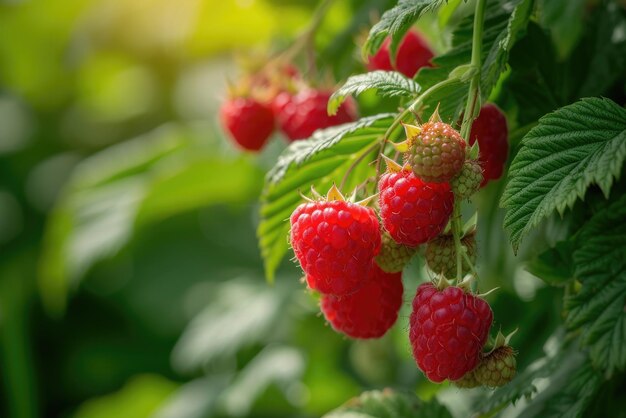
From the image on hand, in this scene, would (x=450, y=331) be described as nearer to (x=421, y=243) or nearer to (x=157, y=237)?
(x=421, y=243)

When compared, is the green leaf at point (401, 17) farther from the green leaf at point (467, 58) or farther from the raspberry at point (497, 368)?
the raspberry at point (497, 368)

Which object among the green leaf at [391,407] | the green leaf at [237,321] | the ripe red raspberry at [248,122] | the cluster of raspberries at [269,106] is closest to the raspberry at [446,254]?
the green leaf at [391,407]

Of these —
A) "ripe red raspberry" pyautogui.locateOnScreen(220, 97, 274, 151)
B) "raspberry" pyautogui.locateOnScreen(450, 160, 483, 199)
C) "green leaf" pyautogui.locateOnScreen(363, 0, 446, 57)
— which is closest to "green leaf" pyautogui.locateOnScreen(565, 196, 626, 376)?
"raspberry" pyautogui.locateOnScreen(450, 160, 483, 199)

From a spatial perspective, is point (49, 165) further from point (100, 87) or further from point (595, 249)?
point (595, 249)

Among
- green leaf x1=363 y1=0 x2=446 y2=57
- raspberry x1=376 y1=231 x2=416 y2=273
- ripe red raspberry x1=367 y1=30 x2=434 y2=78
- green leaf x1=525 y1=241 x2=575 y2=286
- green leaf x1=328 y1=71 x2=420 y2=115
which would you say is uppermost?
green leaf x1=363 y1=0 x2=446 y2=57

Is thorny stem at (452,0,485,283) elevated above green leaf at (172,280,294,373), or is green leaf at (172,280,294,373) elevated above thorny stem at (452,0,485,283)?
thorny stem at (452,0,485,283)

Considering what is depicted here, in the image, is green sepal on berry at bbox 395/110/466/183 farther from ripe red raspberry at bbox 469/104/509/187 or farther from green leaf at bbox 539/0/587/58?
green leaf at bbox 539/0/587/58
